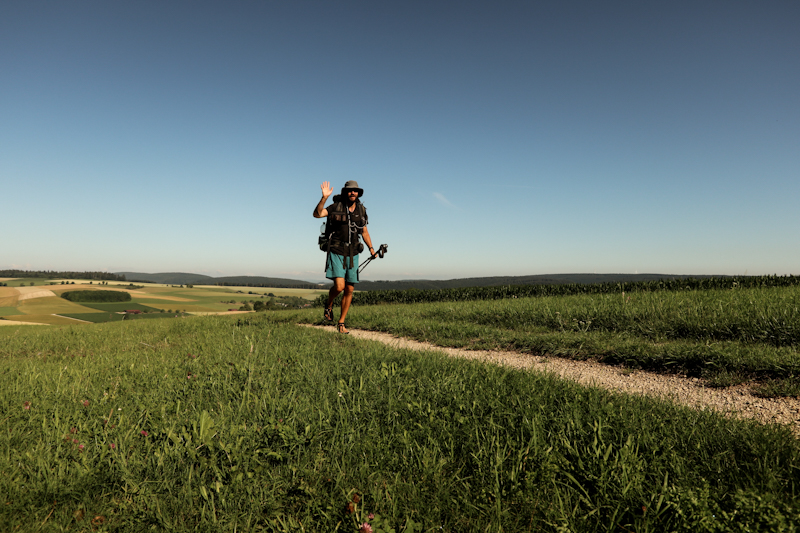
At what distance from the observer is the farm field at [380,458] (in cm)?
187

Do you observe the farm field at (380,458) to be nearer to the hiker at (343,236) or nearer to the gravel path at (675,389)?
the gravel path at (675,389)

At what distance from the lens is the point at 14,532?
176cm

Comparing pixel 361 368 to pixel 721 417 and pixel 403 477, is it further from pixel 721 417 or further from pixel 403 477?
pixel 721 417

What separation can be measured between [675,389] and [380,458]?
3.70 metres

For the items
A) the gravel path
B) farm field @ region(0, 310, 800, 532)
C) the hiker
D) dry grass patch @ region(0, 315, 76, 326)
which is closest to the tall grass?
the gravel path

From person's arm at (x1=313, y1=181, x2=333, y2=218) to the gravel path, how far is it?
167 inches

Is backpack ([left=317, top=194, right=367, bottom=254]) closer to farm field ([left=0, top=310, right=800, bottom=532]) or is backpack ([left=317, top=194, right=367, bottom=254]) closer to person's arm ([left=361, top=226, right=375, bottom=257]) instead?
person's arm ([left=361, top=226, right=375, bottom=257])

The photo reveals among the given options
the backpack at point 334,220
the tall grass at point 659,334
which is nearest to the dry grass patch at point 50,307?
the backpack at point 334,220

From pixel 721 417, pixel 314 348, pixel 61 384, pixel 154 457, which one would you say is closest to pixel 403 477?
pixel 154 457

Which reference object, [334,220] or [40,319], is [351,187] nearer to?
[334,220]

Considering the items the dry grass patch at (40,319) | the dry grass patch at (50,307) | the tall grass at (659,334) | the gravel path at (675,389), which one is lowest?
the dry grass patch at (40,319)

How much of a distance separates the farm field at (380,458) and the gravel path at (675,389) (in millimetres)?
663

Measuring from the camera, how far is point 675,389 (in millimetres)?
4129

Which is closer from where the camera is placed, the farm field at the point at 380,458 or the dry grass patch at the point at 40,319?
the farm field at the point at 380,458
